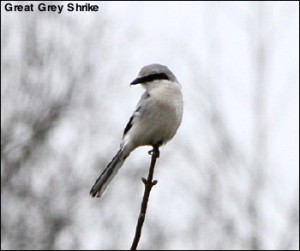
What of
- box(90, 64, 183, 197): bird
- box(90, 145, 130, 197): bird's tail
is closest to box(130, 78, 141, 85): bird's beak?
box(90, 64, 183, 197): bird

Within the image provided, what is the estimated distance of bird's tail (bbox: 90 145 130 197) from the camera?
14.3ft

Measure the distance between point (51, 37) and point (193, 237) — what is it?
3282 mm

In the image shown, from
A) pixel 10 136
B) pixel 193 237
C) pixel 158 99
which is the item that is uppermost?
pixel 158 99

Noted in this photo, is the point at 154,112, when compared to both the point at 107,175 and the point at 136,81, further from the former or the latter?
the point at 107,175

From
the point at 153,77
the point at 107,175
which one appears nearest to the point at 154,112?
the point at 153,77

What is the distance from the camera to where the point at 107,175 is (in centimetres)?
446

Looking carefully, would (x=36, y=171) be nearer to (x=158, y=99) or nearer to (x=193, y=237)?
(x=193, y=237)

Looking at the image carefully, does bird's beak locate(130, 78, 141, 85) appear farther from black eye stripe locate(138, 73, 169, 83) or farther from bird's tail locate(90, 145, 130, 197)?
bird's tail locate(90, 145, 130, 197)

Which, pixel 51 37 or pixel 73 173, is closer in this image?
pixel 51 37

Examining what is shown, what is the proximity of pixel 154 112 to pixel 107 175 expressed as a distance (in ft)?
1.61

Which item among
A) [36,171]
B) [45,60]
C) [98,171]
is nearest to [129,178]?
[98,171]

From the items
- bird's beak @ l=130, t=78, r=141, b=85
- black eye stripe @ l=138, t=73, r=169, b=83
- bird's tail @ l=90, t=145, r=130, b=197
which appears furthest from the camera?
black eye stripe @ l=138, t=73, r=169, b=83

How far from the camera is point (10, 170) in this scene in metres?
13.5

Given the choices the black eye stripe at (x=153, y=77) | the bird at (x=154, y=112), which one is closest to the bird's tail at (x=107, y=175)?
the bird at (x=154, y=112)
